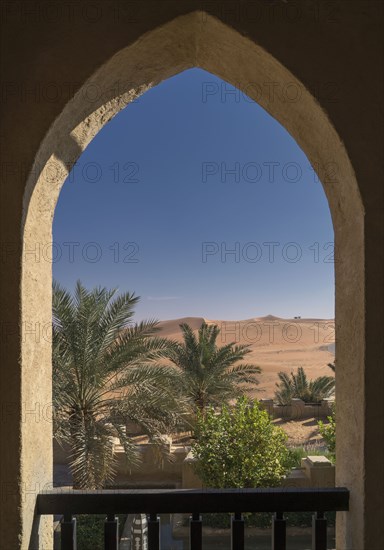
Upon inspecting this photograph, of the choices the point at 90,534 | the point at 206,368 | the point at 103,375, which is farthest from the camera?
the point at 206,368

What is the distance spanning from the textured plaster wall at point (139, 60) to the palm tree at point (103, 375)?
6081 millimetres

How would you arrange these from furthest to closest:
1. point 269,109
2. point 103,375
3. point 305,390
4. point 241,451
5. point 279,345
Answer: point 279,345
point 305,390
point 241,451
point 103,375
point 269,109

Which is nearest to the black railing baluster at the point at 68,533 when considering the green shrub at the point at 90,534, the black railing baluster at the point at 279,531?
the black railing baluster at the point at 279,531

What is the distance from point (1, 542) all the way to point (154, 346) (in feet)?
22.8

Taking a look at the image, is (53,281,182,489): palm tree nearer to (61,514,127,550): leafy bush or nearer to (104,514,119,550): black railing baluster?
(61,514,127,550): leafy bush

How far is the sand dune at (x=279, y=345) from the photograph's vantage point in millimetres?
34500

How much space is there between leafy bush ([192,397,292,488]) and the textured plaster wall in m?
7.57

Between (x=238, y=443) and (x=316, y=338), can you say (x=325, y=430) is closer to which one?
(x=238, y=443)

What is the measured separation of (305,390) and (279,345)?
1377 inches

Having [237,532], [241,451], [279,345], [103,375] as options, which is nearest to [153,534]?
[237,532]

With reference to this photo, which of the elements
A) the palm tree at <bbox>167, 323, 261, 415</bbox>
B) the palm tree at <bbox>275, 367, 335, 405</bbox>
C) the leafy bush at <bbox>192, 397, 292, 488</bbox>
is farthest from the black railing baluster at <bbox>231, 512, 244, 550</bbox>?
the palm tree at <bbox>275, 367, 335, 405</bbox>

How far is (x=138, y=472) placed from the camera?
36.8 feet

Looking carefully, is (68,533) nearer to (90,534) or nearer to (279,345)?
(90,534)

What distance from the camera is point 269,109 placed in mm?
1860
